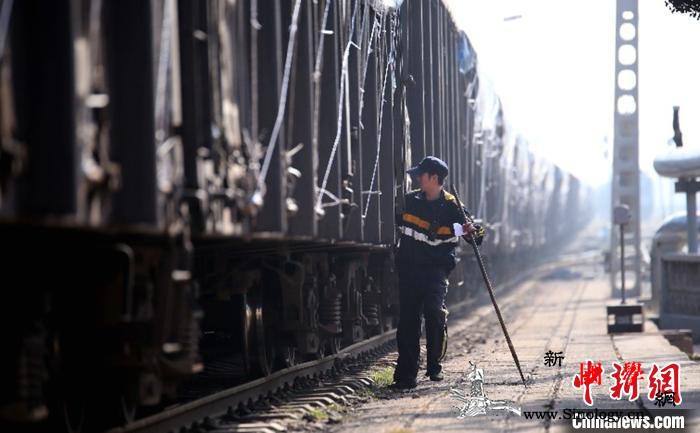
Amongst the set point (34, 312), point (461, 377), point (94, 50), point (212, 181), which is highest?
point (94, 50)

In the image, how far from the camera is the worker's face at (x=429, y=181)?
37.8 ft

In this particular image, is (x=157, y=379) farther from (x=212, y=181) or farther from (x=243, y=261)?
(x=243, y=261)

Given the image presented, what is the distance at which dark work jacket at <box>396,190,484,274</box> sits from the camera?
37.9 feet

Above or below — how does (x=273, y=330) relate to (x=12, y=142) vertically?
below

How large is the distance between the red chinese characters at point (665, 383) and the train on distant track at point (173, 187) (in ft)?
8.75

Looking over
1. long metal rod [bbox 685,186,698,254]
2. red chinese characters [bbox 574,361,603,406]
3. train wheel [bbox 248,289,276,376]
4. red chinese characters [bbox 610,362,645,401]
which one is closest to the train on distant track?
train wheel [bbox 248,289,276,376]

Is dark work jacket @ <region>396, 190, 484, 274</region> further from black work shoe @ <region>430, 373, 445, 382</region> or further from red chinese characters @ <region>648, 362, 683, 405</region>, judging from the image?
red chinese characters @ <region>648, 362, 683, 405</region>

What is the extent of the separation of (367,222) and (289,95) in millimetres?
3768

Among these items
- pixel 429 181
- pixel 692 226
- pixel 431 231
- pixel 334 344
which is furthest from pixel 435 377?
pixel 692 226

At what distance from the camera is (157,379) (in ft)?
24.3

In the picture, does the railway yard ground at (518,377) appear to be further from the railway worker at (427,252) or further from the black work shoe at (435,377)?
the railway worker at (427,252)

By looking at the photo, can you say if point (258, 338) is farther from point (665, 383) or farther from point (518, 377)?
point (665, 383)

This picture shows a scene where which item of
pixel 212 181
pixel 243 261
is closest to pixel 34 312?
pixel 212 181

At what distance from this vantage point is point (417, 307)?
38.2 feet
